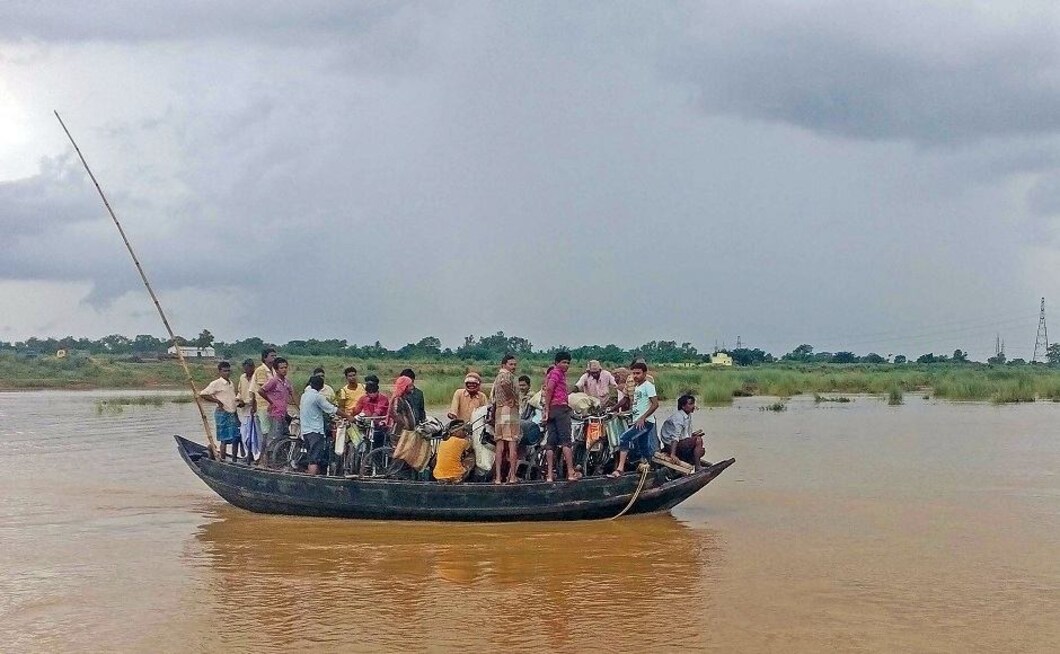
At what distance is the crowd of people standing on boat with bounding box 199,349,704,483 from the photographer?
1200 centimetres

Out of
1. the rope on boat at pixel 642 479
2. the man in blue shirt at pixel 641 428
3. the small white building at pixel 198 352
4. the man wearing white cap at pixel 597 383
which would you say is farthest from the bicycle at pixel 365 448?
the small white building at pixel 198 352

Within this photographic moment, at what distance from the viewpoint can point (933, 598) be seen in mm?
9070

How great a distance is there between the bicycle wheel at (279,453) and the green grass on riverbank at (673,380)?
1860 centimetres

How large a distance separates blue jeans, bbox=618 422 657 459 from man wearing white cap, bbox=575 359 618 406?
2.54 feet

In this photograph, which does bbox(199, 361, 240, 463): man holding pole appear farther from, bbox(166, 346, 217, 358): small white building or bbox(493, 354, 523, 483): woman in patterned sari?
bbox(166, 346, 217, 358): small white building

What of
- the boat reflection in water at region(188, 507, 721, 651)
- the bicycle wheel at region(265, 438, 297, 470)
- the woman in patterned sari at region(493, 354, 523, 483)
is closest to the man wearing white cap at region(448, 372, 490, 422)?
the woman in patterned sari at region(493, 354, 523, 483)

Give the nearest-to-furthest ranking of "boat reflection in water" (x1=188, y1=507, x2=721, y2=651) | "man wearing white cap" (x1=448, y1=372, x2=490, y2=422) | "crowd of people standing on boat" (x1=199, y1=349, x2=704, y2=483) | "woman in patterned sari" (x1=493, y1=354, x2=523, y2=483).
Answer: "boat reflection in water" (x1=188, y1=507, x2=721, y2=651) → "woman in patterned sari" (x1=493, y1=354, x2=523, y2=483) → "crowd of people standing on boat" (x1=199, y1=349, x2=704, y2=483) → "man wearing white cap" (x1=448, y1=372, x2=490, y2=422)

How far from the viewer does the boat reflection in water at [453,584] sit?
26.3 ft

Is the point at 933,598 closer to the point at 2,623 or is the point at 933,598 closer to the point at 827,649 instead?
the point at 827,649

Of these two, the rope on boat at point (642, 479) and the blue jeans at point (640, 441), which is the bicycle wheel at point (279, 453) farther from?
the rope on boat at point (642, 479)

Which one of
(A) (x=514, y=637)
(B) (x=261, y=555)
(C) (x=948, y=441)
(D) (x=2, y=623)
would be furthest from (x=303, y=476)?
(C) (x=948, y=441)

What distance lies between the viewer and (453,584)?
31.5 feet

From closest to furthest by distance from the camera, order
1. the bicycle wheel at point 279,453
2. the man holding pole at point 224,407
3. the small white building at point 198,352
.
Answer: the bicycle wheel at point 279,453 → the man holding pole at point 224,407 → the small white building at point 198,352

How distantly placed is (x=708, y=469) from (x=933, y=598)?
3577 mm
